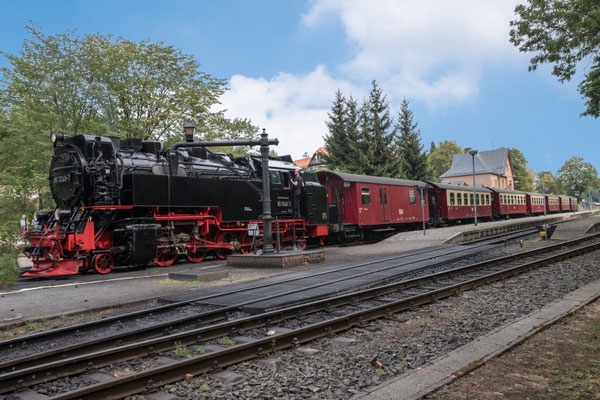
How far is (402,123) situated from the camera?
42031 mm

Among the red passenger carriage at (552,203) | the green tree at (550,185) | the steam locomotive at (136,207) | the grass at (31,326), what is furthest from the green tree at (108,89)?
the green tree at (550,185)

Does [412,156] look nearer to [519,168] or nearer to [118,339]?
[118,339]

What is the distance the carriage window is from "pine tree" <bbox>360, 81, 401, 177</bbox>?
16.1 metres

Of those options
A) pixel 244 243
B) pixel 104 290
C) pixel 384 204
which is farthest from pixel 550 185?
pixel 104 290

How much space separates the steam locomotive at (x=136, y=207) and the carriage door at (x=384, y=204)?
24.9ft

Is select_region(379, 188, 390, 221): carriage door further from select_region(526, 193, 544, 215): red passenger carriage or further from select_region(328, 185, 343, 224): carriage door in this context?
select_region(526, 193, 544, 215): red passenger carriage

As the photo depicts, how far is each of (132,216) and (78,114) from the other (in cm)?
1189

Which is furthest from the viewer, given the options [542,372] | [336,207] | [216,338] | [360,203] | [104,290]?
[336,207]

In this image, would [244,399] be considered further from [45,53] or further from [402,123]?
[402,123]

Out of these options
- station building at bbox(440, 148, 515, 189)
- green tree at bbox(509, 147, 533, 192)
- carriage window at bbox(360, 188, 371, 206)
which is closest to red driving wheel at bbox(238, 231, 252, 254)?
carriage window at bbox(360, 188, 371, 206)

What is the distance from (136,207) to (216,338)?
7.28m

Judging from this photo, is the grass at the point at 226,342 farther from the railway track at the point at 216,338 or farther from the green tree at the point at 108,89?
the green tree at the point at 108,89

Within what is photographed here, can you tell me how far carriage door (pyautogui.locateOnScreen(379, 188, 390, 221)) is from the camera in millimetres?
19969

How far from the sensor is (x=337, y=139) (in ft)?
125
